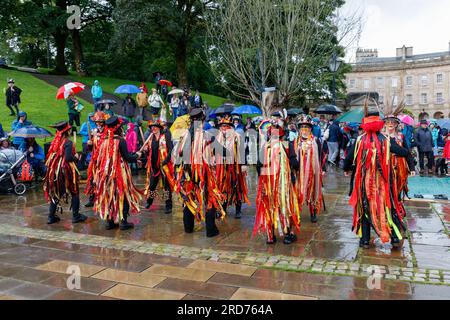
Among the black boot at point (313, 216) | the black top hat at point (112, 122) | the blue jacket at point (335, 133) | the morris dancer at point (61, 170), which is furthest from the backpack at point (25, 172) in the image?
the blue jacket at point (335, 133)

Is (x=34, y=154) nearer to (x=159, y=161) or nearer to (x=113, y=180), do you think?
(x=159, y=161)

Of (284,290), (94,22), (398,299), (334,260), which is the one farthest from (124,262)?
(94,22)

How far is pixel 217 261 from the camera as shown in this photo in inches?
203

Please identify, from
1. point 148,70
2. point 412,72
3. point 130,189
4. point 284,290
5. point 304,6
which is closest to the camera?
point 284,290

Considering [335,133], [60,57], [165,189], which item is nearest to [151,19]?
[60,57]

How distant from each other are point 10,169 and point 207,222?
229 inches

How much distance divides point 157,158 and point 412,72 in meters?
71.1

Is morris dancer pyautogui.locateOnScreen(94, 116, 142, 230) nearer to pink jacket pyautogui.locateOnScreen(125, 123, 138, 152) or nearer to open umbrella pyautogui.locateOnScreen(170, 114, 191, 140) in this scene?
open umbrella pyautogui.locateOnScreen(170, 114, 191, 140)

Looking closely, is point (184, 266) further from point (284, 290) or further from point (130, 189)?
point (130, 189)

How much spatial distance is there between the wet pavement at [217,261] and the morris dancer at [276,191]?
0.28 metres

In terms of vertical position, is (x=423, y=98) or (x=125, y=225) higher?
(x=423, y=98)

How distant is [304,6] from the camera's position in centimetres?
1792

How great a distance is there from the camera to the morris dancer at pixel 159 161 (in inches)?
314
